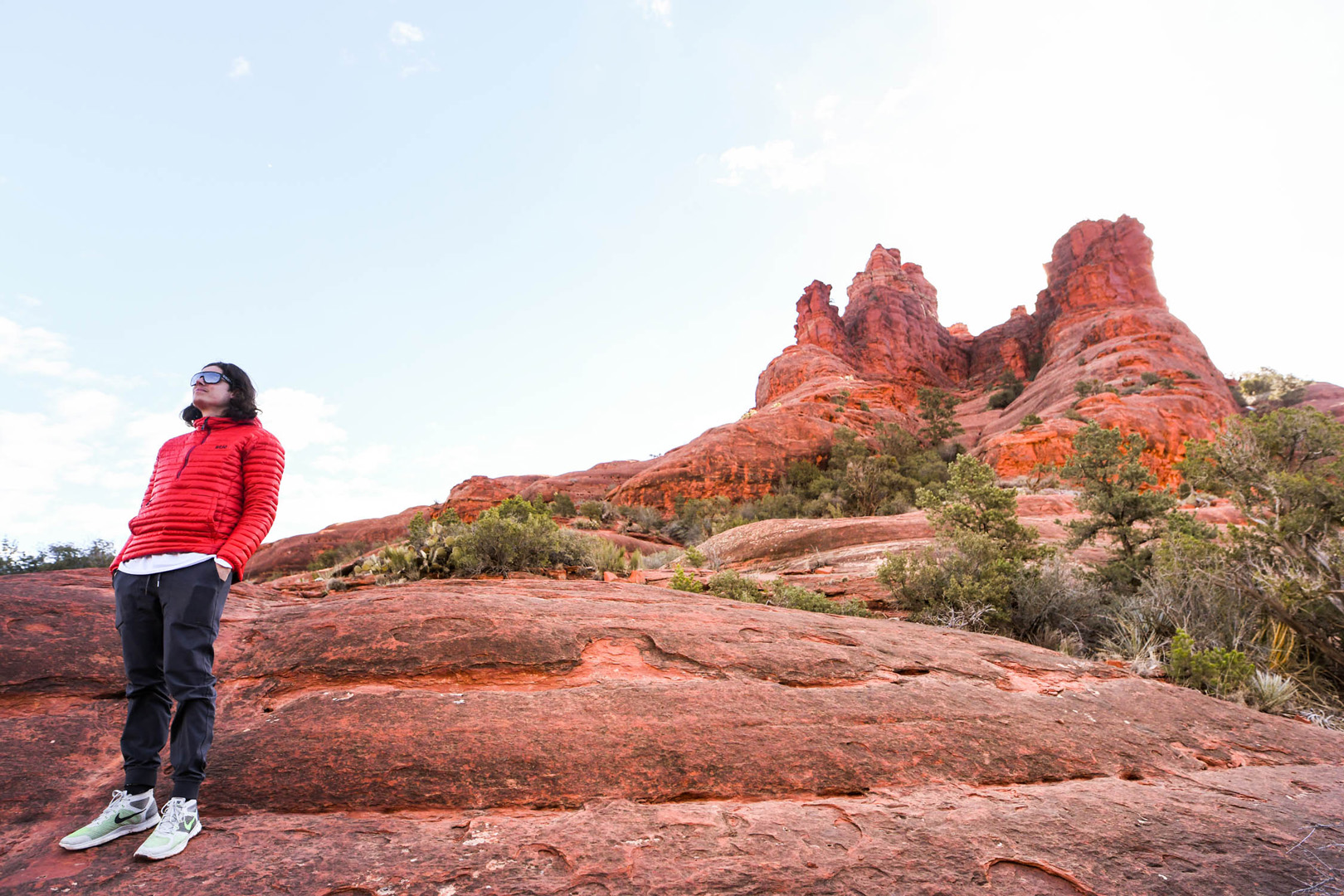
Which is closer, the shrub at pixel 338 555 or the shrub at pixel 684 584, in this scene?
the shrub at pixel 684 584

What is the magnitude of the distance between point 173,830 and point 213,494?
4.33ft

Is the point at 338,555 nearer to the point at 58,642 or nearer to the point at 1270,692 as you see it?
the point at 58,642

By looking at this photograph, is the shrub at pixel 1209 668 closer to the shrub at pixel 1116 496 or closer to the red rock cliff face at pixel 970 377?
the shrub at pixel 1116 496

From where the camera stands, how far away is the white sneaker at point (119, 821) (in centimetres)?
221

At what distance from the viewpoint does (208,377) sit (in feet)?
9.96

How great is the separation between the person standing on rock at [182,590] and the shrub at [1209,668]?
7.25m

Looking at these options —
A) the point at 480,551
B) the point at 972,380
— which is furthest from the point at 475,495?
the point at 972,380

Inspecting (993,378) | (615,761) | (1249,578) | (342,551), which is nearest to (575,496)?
(342,551)

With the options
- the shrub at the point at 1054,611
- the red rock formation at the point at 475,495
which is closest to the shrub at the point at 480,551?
the shrub at the point at 1054,611

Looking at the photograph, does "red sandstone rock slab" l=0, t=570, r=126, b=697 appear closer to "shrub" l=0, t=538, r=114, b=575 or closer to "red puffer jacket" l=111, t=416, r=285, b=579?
"red puffer jacket" l=111, t=416, r=285, b=579

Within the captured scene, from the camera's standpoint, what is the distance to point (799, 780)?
304 centimetres

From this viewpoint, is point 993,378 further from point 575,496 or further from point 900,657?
point 900,657

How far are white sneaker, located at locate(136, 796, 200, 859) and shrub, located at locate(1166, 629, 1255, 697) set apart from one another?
23.7 ft

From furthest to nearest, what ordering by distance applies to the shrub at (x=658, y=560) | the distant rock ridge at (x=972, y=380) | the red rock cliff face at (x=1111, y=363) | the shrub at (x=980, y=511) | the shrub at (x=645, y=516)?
the red rock cliff face at (x=1111, y=363) → the distant rock ridge at (x=972, y=380) → the shrub at (x=645, y=516) → the shrub at (x=658, y=560) → the shrub at (x=980, y=511)
